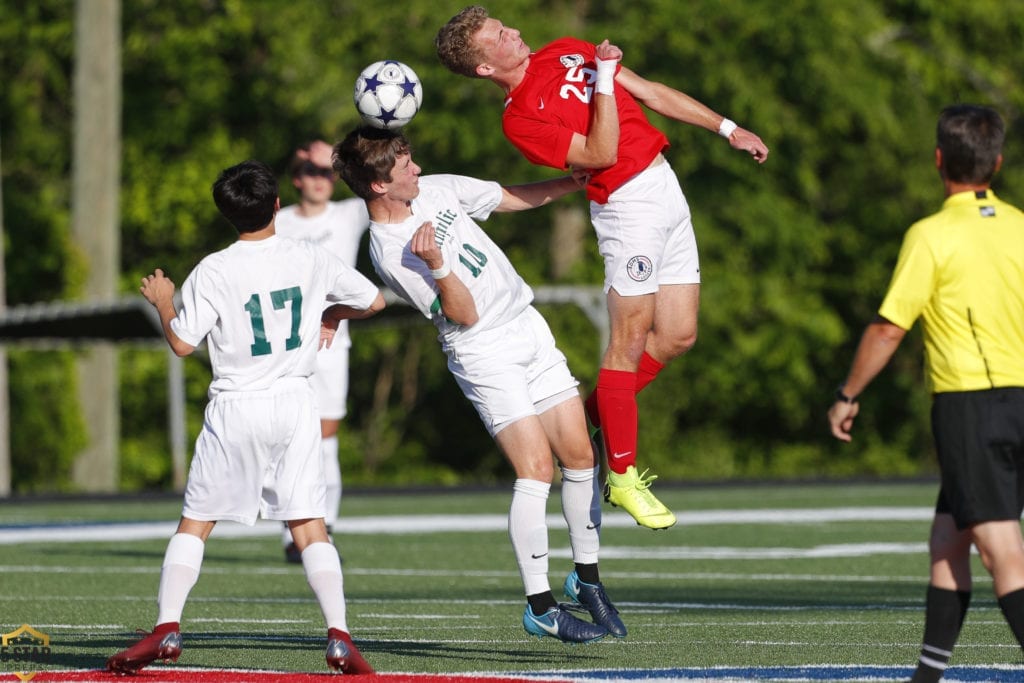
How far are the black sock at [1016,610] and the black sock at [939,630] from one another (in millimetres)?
125

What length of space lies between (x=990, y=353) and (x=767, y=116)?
24.6m

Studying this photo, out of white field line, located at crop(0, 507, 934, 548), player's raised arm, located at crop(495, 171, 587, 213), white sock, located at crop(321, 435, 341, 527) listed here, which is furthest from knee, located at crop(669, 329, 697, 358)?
white field line, located at crop(0, 507, 934, 548)

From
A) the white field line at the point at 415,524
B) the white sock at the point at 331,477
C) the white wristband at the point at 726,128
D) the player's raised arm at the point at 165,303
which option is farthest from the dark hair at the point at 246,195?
the white field line at the point at 415,524

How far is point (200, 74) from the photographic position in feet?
103

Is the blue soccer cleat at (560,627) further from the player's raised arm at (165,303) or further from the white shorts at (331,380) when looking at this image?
the white shorts at (331,380)

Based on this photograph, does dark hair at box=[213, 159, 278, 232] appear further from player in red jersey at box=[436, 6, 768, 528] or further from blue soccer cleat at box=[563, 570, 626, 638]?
blue soccer cleat at box=[563, 570, 626, 638]

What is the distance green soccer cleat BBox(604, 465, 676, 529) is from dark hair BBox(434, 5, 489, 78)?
1777 millimetres

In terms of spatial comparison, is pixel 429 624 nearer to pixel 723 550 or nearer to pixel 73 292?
pixel 723 550

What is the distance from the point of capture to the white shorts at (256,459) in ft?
22.0

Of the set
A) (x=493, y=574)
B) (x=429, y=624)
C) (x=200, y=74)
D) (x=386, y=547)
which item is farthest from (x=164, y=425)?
(x=429, y=624)

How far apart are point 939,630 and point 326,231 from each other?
6820 millimetres

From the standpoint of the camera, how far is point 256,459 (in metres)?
6.72

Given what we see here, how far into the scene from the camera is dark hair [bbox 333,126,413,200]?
7219 mm

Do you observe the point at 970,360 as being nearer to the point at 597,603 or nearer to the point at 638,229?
the point at 597,603
